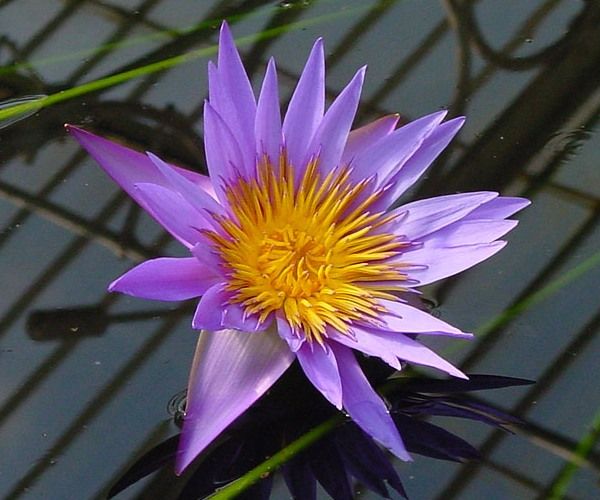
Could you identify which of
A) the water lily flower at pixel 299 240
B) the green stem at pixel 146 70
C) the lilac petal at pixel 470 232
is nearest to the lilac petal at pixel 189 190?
the water lily flower at pixel 299 240

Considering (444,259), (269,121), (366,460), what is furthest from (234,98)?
(366,460)

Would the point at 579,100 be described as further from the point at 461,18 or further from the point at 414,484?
the point at 414,484

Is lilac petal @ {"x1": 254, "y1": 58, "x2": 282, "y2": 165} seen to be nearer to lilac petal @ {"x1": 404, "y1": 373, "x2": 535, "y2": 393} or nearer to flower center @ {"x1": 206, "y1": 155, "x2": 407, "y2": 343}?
flower center @ {"x1": 206, "y1": 155, "x2": 407, "y2": 343}

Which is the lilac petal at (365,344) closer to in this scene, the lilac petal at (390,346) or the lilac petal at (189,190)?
the lilac petal at (390,346)

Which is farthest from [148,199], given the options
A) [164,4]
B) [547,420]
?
[164,4]

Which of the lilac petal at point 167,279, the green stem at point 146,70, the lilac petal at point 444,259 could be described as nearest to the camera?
the lilac petal at point 167,279

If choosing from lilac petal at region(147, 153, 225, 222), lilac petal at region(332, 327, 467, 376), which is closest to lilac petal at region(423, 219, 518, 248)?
lilac petal at region(332, 327, 467, 376)
